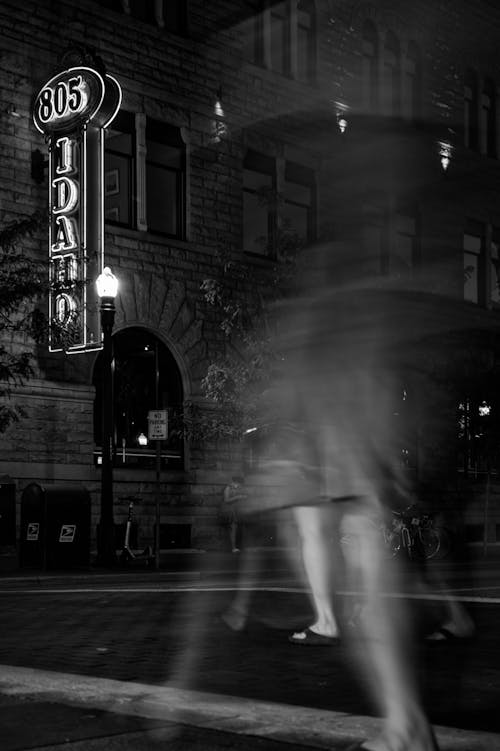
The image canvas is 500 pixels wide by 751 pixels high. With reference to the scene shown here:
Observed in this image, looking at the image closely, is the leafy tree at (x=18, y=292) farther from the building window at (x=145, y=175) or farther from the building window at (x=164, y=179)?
the building window at (x=164, y=179)

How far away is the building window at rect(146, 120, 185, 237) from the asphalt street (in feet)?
51.3

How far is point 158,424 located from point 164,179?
7834 mm

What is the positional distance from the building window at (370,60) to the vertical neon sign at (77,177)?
9925 mm

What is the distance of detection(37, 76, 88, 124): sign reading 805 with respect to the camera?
2238 cm

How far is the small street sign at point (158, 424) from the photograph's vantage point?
776 inches

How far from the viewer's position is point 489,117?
36.2 meters

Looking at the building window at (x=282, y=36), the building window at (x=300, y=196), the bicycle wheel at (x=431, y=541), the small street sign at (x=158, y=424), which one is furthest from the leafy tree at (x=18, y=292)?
the building window at (x=282, y=36)

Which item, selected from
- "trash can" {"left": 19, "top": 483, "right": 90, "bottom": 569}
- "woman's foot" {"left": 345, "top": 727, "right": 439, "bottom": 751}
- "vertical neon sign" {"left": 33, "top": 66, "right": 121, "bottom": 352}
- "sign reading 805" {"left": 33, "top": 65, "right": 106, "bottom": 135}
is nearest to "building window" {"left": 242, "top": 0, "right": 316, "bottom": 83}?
"vertical neon sign" {"left": 33, "top": 66, "right": 121, "bottom": 352}

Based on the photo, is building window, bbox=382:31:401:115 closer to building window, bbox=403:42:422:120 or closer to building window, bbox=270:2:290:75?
building window, bbox=403:42:422:120

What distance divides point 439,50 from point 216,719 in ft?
103

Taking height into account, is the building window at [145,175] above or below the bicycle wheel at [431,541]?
above

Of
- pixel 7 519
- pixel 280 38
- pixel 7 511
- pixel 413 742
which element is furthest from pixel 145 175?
pixel 413 742

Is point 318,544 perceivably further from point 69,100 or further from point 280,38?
point 280,38

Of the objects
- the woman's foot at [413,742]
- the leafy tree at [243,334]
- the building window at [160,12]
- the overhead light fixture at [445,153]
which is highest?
the building window at [160,12]
